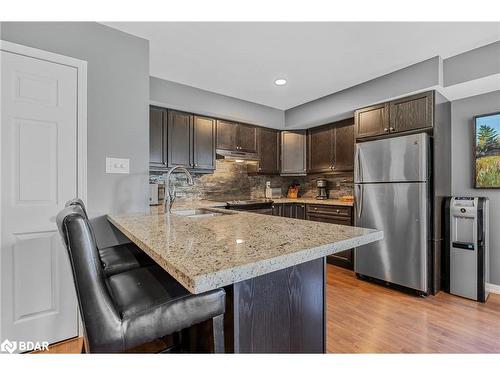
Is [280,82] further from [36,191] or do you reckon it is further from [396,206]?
[36,191]

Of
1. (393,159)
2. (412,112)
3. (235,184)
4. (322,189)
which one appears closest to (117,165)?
(235,184)

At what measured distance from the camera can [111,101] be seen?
1.98 meters

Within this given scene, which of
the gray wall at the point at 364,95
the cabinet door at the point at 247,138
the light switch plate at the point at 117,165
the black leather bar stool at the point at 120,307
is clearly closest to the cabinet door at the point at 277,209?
the cabinet door at the point at 247,138

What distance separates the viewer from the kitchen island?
0.69m

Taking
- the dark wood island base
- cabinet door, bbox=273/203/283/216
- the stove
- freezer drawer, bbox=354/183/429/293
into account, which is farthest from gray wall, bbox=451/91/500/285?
the dark wood island base

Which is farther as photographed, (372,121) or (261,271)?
(372,121)

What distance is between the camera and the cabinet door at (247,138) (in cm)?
381

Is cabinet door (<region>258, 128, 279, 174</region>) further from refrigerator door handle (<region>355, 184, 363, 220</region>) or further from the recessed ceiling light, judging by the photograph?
refrigerator door handle (<region>355, 184, 363, 220</region>)

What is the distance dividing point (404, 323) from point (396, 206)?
45.5 inches

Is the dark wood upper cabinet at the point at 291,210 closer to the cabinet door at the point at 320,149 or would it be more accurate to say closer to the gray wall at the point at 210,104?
the cabinet door at the point at 320,149

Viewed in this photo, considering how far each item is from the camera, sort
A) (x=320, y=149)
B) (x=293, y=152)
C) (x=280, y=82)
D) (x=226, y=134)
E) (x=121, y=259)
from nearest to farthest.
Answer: (x=121, y=259) → (x=280, y=82) → (x=226, y=134) → (x=320, y=149) → (x=293, y=152)

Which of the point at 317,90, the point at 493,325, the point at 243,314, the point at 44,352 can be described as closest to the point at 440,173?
the point at 493,325

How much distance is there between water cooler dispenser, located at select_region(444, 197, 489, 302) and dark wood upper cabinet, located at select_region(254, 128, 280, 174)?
2.35 m

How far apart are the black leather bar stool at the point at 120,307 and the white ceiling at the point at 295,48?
1.81 m
